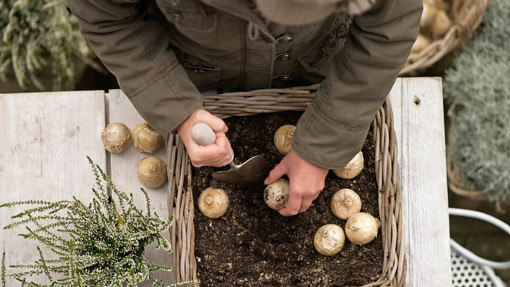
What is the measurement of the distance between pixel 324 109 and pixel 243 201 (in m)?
0.24

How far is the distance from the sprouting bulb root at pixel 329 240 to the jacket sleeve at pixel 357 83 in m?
0.11

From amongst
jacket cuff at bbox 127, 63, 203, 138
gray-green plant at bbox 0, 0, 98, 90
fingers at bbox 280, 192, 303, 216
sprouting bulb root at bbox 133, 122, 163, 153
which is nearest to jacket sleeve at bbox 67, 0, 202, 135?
jacket cuff at bbox 127, 63, 203, 138

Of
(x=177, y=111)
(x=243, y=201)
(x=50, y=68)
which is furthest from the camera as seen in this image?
(x=50, y=68)

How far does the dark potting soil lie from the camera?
85 cm

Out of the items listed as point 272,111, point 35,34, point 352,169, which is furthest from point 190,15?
point 35,34

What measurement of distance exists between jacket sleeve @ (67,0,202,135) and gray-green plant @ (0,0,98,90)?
0.61m

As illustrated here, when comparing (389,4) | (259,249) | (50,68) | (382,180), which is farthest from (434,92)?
(50,68)

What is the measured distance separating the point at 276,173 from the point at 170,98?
223 mm

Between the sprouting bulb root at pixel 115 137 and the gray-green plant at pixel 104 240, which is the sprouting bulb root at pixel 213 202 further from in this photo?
the sprouting bulb root at pixel 115 137

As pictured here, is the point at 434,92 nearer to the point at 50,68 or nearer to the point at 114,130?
the point at 114,130

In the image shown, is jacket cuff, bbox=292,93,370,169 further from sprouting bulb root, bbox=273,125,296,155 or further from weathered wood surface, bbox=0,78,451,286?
weathered wood surface, bbox=0,78,451,286

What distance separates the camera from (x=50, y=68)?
1.52 m

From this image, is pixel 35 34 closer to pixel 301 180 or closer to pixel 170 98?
pixel 170 98

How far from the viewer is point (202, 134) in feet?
2.36
